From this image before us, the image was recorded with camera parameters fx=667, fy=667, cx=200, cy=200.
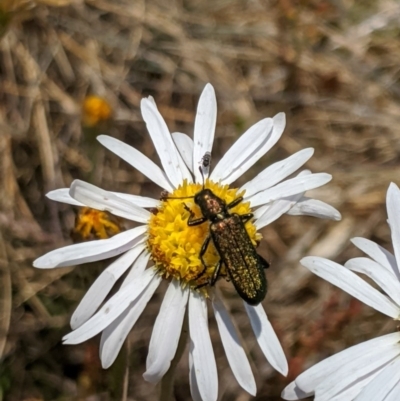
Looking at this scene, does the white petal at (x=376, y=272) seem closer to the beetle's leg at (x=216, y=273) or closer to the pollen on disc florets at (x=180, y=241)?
the pollen on disc florets at (x=180, y=241)

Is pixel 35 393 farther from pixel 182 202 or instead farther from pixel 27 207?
pixel 182 202

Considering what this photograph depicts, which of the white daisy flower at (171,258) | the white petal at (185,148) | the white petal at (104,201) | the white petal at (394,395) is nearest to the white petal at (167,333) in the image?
the white daisy flower at (171,258)

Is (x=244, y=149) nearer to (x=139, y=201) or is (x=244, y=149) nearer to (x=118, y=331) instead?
(x=139, y=201)

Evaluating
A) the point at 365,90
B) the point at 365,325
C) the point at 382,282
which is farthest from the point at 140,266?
the point at 365,90

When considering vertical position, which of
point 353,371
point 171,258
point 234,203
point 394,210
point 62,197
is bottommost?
point 353,371

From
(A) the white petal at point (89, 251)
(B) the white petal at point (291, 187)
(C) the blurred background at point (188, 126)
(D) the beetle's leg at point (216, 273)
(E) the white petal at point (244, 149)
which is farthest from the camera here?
(C) the blurred background at point (188, 126)

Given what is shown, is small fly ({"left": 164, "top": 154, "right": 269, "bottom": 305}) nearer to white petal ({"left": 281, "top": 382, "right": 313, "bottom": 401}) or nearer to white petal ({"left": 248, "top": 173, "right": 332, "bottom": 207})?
white petal ({"left": 248, "top": 173, "right": 332, "bottom": 207})

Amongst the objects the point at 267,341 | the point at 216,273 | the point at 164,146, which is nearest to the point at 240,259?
the point at 216,273

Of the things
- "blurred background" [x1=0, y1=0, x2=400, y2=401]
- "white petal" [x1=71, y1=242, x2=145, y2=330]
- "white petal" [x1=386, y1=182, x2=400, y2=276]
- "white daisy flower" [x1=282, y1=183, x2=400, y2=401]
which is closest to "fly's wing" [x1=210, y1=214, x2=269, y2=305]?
"white daisy flower" [x1=282, y1=183, x2=400, y2=401]
